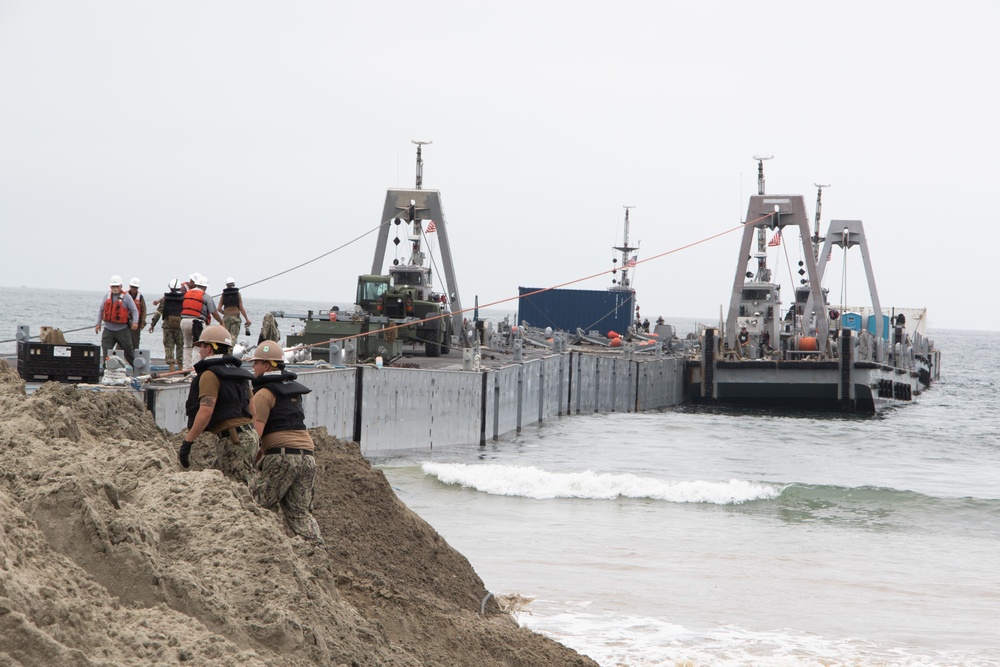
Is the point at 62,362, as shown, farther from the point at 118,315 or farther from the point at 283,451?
the point at 283,451

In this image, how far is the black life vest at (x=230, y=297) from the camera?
16.5m

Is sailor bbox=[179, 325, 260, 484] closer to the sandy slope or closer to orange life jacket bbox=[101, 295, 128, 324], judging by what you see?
the sandy slope

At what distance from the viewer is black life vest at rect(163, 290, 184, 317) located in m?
15.3

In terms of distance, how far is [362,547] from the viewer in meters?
7.31

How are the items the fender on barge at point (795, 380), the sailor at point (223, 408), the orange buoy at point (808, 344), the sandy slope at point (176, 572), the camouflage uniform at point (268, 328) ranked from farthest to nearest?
the orange buoy at point (808, 344) < the fender on barge at point (795, 380) < the camouflage uniform at point (268, 328) < the sailor at point (223, 408) < the sandy slope at point (176, 572)

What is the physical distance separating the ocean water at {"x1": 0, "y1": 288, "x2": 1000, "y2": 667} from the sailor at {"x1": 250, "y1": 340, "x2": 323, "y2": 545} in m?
2.84

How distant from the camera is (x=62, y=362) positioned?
12.1 meters

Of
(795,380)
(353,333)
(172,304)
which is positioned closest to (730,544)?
(172,304)

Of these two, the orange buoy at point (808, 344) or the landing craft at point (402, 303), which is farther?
the orange buoy at point (808, 344)

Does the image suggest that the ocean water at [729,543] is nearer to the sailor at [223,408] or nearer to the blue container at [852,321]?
the sailor at [223,408]

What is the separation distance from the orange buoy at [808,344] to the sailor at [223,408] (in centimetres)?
3582

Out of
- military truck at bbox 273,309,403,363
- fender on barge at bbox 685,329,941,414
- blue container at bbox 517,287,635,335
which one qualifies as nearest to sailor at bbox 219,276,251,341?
military truck at bbox 273,309,403,363

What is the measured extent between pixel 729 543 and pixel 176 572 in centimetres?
1051

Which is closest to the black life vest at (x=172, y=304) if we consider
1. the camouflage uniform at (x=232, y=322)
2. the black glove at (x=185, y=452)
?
the camouflage uniform at (x=232, y=322)
